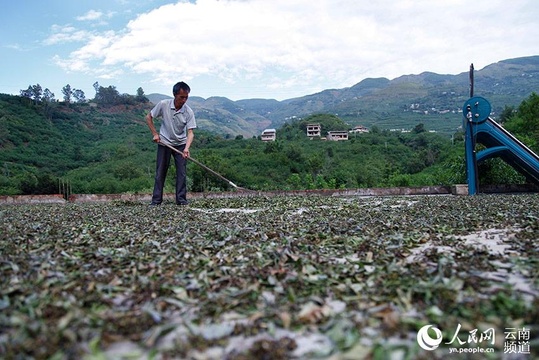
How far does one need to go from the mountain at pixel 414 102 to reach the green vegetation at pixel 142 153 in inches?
1072

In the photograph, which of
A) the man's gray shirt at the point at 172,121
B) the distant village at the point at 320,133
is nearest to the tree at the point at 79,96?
the distant village at the point at 320,133

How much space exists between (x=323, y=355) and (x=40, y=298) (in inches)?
47.8

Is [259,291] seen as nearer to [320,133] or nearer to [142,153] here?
[142,153]

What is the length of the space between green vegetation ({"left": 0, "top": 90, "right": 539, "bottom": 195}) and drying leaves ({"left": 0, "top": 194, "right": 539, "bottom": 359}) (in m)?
14.0

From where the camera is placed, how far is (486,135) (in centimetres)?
827

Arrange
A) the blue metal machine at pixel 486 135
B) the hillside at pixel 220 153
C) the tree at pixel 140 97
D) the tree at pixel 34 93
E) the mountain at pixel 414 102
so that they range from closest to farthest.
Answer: the blue metal machine at pixel 486 135 < the hillside at pixel 220 153 < the tree at pixel 34 93 < the tree at pixel 140 97 < the mountain at pixel 414 102

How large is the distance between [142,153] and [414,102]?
299 feet

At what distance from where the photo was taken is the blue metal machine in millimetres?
7836

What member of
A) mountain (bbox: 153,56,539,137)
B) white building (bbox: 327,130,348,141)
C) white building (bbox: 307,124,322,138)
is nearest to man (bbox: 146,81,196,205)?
white building (bbox: 327,130,348,141)

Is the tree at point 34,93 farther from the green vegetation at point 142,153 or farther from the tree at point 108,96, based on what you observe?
the tree at point 108,96

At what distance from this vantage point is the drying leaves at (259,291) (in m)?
1.38

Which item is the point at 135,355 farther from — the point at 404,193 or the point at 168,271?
the point at 404,193

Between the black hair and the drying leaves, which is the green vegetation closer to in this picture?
the black hair

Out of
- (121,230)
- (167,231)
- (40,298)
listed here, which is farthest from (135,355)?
(121,230)
